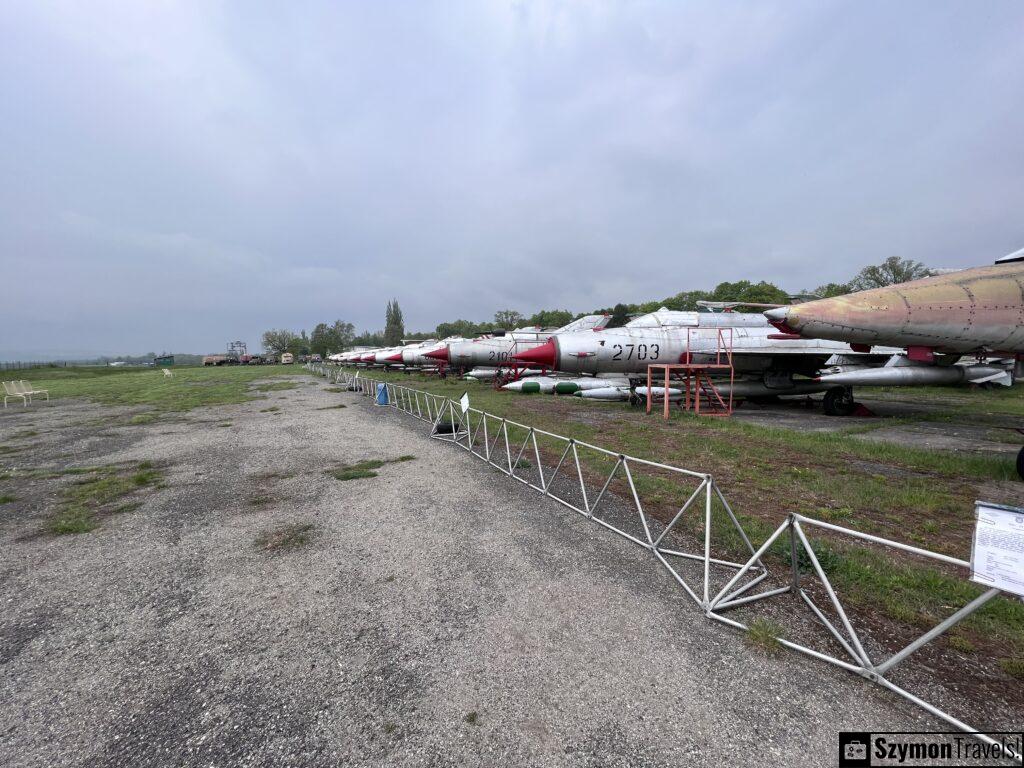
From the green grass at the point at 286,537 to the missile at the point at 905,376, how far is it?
15.7 m

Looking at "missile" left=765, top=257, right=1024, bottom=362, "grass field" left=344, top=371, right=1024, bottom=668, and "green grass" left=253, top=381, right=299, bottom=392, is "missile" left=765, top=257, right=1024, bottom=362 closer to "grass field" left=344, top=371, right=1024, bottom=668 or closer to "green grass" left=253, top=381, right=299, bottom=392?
"grass field" left=344, top=371, right=1024, bottom=668

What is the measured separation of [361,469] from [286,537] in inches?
106

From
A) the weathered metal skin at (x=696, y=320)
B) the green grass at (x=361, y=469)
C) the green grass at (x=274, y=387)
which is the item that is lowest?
the green grass at (x=361, y=469)

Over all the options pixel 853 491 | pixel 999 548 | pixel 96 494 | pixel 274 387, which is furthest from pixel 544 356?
pixel 274 387

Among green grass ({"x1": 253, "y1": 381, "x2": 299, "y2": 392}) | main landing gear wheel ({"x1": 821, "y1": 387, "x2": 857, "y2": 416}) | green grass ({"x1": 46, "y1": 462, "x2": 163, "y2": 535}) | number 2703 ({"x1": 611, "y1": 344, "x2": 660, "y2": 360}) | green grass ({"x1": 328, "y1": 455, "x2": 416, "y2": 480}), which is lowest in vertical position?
main landing gear wheel ({"x1": 821, "y1": 387, "x2": 857, "y2": 416})

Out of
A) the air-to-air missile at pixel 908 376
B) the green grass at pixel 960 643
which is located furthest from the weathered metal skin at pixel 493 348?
the green grass at pixel 960 643


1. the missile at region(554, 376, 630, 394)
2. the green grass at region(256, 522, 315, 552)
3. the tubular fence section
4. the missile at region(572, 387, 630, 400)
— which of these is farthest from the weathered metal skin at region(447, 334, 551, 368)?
the green grass at region(256, 522, 315, 552)

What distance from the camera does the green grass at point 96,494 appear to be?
17.7 ft

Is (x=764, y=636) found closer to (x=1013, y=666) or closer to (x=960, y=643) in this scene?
(x=960, y=643)

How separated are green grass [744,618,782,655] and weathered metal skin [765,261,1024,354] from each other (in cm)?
689

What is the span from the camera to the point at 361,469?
7.61m
